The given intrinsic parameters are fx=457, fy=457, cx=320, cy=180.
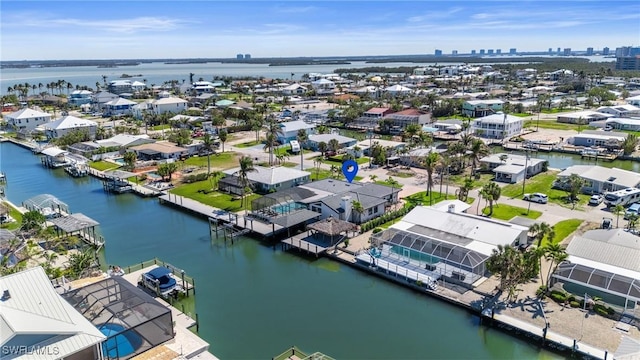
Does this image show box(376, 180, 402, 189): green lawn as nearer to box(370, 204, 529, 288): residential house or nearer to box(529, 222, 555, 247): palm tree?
box(370, 204, 529, 288): residential house

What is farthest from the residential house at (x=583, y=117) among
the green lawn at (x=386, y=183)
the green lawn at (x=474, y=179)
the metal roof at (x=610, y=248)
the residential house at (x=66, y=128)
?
the residential house at (x=66, y=128)

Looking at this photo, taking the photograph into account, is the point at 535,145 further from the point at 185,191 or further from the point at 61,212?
the point at 61,212

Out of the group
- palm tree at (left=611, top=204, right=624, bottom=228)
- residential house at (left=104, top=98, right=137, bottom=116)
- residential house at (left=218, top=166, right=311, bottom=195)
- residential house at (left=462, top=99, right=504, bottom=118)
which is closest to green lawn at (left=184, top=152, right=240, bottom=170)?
residential house at (left=218, top=166, right=311, bottom=195)

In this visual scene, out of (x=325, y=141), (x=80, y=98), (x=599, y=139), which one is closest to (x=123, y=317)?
(x=325, y=141)

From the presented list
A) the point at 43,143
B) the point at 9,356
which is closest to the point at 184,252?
the point at 9,356

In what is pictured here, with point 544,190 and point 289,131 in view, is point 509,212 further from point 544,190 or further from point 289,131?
point 289,131
